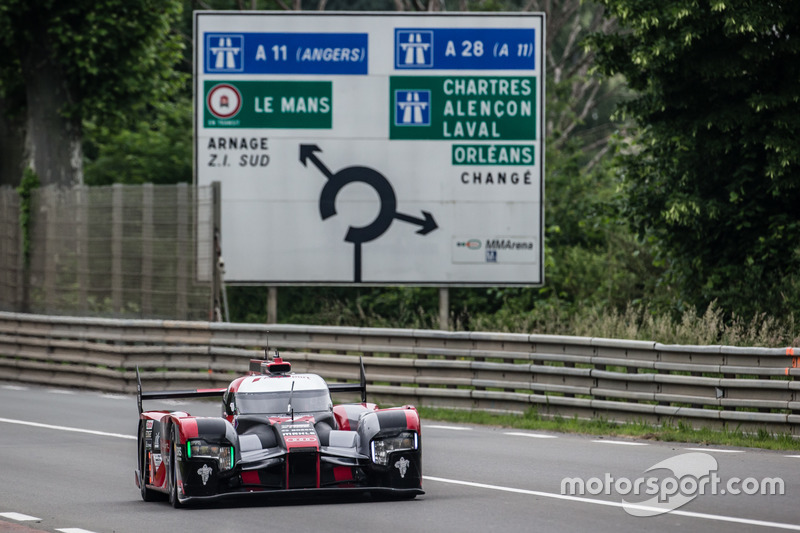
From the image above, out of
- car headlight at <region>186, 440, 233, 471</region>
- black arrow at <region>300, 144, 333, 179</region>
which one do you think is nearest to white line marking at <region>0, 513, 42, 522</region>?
car headlight at <region>186, 440, 233, 471</region>

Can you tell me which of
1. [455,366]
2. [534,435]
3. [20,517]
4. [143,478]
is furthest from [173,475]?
→ [455,366]

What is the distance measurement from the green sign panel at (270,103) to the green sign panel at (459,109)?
1.28 metres

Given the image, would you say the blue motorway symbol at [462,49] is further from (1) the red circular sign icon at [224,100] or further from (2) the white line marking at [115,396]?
(2) the white line marking at [115,396]

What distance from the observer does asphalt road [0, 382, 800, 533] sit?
9.89 meters

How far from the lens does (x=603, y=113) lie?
65.5m

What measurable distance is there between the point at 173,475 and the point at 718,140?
538 inches

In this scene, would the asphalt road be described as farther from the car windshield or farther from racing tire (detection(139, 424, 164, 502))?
the car windshield

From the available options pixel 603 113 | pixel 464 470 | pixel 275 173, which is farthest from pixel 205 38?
pixel 603 113

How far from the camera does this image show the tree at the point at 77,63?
32781mm

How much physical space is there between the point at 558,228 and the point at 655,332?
10129 millimetres

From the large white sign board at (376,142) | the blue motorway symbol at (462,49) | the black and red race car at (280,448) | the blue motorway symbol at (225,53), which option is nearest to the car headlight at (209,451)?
the black and red race car at (280,448)

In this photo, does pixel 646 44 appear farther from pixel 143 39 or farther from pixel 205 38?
pixel 143 39

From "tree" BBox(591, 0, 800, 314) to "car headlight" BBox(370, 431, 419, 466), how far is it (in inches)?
437

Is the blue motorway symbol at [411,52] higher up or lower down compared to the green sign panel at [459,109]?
higher up
